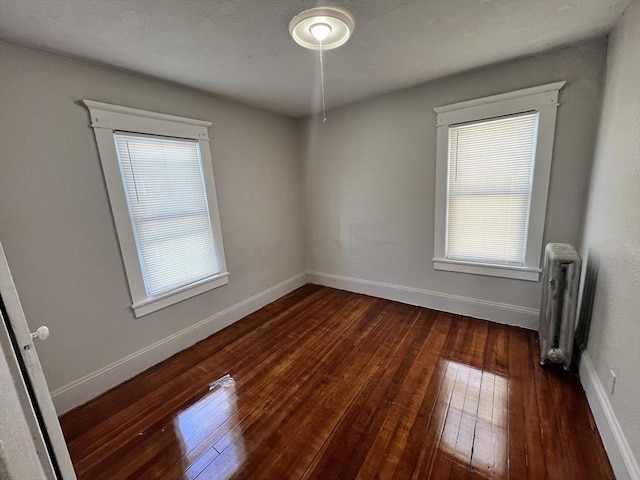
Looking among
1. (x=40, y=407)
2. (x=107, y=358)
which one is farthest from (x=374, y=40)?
(x=107, y=358)

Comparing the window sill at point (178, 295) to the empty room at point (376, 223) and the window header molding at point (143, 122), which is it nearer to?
the empty room at point (376, 223)

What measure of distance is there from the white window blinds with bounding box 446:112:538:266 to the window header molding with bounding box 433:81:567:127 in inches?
2.7

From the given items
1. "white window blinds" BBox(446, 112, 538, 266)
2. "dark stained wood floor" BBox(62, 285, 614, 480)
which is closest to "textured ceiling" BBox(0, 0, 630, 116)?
"white window blinds" BBox(446, 112, 538, 266)

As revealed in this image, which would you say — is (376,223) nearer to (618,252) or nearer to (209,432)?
(618,252)

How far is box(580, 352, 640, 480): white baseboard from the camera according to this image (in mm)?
1222

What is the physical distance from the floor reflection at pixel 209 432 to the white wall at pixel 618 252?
1.95 m

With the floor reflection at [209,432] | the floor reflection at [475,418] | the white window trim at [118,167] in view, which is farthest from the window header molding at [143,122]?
the floor reflection at [475,418]

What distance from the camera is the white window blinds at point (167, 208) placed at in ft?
7.13

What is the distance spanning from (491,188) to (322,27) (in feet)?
6.81

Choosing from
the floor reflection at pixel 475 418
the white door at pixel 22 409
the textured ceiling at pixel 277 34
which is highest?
the textured ceiling at pixel 277 34

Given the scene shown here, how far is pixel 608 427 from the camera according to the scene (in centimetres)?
143

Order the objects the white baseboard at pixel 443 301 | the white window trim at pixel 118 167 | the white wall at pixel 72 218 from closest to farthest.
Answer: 1. the white wall at pixel 72 218
2. the white window trim at pixel 118 167
3. the white baseboard at pixel 443 301

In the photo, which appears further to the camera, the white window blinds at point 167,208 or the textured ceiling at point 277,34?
the white window blinds at point 167,208

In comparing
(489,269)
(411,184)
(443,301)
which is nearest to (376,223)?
(411,184)
